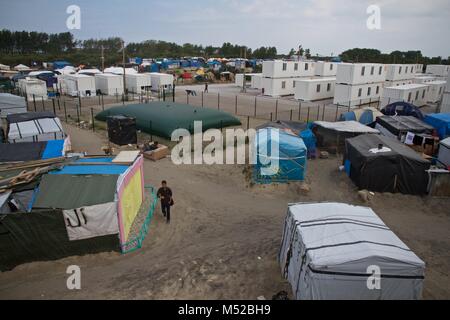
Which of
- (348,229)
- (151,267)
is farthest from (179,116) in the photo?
(348,229)

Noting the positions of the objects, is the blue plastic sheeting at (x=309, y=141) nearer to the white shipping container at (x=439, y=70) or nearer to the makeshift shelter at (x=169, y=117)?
the makeshift shelter at (x=169, y=117)

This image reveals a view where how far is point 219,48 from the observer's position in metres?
138

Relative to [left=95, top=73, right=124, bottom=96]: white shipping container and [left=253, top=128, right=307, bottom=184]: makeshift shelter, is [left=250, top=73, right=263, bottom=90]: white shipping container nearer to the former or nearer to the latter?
[left=95, top=73, right=124, bottom=96]: white shipping container

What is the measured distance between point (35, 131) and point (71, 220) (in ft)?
38.6

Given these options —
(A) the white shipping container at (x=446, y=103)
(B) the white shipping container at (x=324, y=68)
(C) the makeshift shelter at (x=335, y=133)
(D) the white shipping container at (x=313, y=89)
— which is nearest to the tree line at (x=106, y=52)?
(B) the white shipping container at (x=324, y=68)

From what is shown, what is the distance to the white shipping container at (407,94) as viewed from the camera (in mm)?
33719

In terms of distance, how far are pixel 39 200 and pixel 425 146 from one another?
2057 cm

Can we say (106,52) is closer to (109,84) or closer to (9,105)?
(109,84)

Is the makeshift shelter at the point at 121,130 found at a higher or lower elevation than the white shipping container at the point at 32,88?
lower

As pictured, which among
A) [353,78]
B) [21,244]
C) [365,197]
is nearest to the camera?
[21,244]

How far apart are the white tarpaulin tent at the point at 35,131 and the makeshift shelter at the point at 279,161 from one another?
11.5 metres

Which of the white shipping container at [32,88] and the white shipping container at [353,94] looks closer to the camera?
the white shipping container at [32,88]

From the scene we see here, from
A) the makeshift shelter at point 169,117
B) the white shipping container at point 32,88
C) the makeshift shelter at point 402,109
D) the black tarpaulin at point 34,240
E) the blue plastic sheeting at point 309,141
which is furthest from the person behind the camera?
the white shipping container at point 32,88
